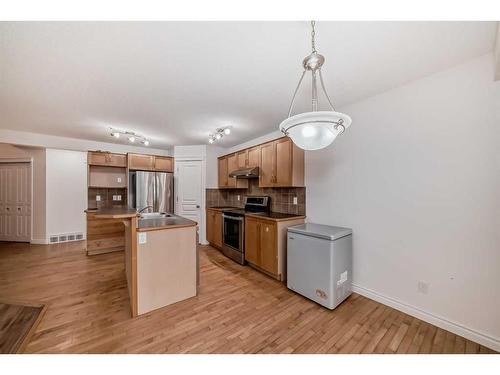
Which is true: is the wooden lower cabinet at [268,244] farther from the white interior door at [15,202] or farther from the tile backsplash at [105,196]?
the white interior door at [15,202]

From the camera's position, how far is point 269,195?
12.5 ft

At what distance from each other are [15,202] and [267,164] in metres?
6.19

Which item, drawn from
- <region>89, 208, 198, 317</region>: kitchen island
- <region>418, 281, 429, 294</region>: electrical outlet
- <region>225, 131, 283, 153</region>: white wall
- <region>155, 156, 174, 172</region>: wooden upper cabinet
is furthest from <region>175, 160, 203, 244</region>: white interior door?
<region>418, 281, 429, 294</region>: electrical outlet

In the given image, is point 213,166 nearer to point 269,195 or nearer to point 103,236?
point 269,195

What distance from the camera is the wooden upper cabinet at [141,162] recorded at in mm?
4328

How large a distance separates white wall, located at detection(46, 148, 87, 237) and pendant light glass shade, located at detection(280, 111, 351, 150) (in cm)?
551

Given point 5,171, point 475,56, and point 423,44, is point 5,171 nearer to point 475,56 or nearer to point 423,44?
point 423,44

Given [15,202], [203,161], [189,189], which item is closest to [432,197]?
[203,161]

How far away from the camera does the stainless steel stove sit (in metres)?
3.35

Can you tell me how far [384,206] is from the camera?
7.10ft

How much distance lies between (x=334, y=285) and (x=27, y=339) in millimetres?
2842

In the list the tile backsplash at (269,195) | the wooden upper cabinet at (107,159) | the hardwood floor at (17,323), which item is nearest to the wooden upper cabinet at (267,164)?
the tile backsplash at (269,195)

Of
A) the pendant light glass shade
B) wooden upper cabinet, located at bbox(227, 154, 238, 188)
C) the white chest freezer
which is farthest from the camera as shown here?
wooden upper cabinet, located at bbox(227, 154, 238, 188)

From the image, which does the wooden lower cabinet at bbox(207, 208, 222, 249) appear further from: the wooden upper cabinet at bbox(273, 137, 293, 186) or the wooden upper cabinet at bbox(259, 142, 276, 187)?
the wooden upper cabinet at bbox(273, 137, 293, 186)
